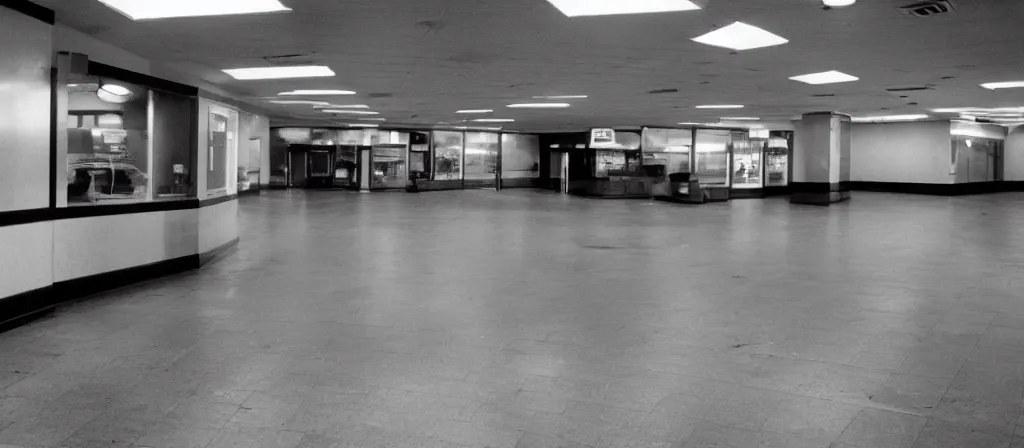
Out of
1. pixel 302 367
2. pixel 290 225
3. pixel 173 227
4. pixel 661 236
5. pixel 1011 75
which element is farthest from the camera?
pixel 290 225

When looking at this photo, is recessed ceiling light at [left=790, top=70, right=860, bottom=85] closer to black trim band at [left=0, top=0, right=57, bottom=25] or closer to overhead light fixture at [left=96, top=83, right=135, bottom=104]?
overhead light fixture at [left=96, top=83, right=135, bottom=104]

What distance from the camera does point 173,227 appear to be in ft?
25.3

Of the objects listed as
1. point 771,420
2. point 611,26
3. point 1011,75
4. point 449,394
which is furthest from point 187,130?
point 1011,75

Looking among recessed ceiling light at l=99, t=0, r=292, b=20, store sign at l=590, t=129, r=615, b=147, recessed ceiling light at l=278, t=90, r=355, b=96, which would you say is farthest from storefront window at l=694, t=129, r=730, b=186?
recessed ceiling light at l=99, t=0, r=292, b=20

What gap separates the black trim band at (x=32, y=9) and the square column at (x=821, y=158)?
18.7 m

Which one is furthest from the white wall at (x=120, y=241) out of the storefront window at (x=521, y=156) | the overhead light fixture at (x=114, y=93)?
the storefront window at (x=521, y=156)

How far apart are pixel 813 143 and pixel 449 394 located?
18848 mm

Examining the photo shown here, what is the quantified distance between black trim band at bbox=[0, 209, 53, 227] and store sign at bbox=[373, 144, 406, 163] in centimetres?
2296

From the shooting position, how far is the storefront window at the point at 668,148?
26.1m

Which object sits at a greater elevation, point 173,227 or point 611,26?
point 611,26

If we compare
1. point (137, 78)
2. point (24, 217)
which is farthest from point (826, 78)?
point (24, 217)

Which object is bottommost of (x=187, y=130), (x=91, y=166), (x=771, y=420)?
(x=771, y=420)

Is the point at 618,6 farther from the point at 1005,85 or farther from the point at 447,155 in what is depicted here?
the point at 447,155

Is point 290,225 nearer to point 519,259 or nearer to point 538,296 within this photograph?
point 519,259
